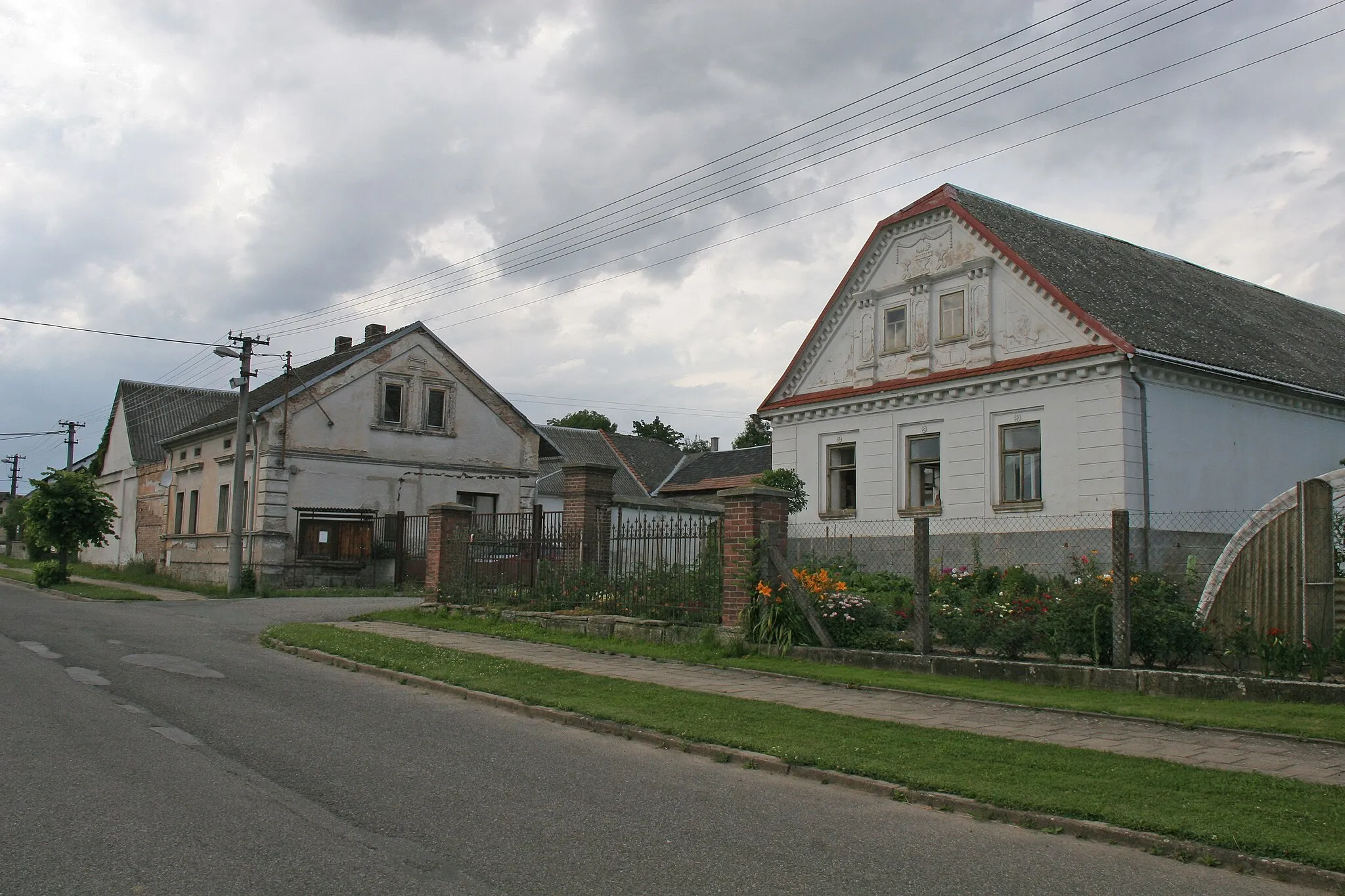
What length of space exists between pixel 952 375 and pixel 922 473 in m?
2.48

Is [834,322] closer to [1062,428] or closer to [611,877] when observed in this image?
[1062,428]

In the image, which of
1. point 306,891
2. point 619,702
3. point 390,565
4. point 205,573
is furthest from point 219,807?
point 205,573

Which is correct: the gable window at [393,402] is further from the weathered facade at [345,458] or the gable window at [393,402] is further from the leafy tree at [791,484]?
the leafy tree at [791,484]

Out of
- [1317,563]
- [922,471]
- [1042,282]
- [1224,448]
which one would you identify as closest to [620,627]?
[1317,563]

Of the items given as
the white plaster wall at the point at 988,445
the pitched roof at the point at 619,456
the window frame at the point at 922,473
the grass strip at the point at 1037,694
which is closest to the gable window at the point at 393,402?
the white plaster wall at the point at 988,445

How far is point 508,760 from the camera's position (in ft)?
25.6

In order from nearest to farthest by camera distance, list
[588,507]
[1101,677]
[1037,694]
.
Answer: [1037,694] < [1101,677] < [588,507]

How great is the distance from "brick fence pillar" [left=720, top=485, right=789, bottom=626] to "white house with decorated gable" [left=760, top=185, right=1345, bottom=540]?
900 cm

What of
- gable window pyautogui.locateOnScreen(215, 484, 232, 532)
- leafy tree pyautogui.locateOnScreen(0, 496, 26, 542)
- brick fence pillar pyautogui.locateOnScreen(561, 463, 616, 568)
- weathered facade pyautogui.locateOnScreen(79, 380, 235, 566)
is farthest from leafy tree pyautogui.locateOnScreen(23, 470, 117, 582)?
leafy tree pyautogui.locateOnScreen(0, 496, 26, 542)

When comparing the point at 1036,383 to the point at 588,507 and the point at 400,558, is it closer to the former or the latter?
the point at 588,507

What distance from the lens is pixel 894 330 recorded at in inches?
993

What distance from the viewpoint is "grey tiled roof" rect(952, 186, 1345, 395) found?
21.7 m

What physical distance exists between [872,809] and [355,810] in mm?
3126

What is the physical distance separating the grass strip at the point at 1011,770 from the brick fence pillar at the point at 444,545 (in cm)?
873
